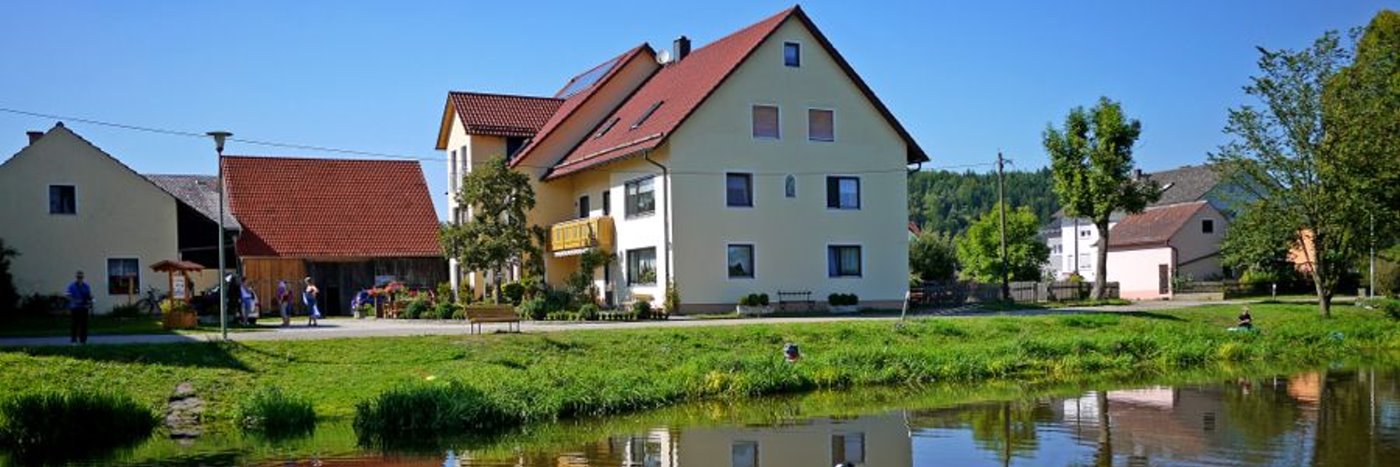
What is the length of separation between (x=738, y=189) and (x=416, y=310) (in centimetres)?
1115

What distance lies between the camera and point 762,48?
40.6 m

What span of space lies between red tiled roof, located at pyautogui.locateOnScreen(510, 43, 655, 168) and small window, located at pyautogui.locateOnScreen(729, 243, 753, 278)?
984 cm

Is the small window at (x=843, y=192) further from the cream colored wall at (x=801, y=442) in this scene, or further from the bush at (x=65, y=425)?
the bush at (x=65, y=425)

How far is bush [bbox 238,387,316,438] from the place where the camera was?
2042 cm

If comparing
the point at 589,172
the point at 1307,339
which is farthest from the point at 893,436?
the point at 589,172

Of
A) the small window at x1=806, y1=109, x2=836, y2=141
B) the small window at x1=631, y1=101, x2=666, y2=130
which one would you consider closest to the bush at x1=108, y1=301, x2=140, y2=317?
the small window at x1=631, y1=101, x2=666, y2=130

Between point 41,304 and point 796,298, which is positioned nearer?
point 796,298

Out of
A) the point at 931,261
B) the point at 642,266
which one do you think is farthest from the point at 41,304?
the point at 931,261

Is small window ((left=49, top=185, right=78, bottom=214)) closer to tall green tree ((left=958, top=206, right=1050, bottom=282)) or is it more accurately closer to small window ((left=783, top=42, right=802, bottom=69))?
small window ((left=783, top=42, right=802, bottom=69))

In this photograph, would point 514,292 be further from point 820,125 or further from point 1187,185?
point 1187,185

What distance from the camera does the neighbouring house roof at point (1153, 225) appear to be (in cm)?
6600

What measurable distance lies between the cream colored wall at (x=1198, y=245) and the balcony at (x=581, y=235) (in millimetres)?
35555

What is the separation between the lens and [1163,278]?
66.2m

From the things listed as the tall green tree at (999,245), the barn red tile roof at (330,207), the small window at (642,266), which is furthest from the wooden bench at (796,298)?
the tall green tree at (999,245)
